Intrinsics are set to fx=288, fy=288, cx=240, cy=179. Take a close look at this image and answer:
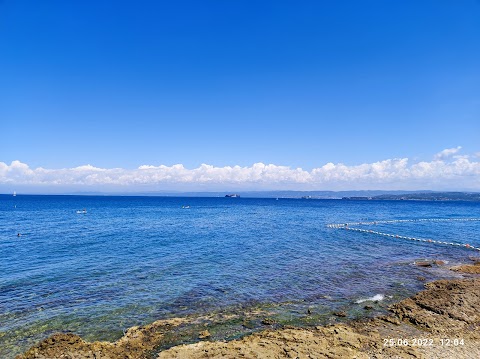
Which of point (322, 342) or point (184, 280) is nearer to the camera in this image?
point (322, 342)

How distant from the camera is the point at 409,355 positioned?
43.0 ft

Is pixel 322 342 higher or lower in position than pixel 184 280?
higher

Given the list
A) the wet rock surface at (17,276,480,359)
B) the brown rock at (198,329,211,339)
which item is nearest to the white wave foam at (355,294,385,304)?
the wet rock surface at (17,276,480,359)

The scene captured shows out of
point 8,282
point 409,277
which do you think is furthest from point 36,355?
point 409,277

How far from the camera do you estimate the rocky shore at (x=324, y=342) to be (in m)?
13.2

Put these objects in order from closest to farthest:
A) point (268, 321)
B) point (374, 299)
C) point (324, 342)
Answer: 1. point (324, 342)
2. point (268, 321)
3. point (374, 299)

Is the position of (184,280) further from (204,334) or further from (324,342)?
(324,342)

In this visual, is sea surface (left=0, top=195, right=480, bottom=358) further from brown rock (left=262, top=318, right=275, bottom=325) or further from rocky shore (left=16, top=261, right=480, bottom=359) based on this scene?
rocky shore (left=16, top=261, right=480, bottom=359)

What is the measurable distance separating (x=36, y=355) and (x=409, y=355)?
17048mm

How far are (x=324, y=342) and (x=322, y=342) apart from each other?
10 cm

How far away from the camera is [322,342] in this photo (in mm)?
14195

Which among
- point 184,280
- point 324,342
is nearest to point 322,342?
point 324,342

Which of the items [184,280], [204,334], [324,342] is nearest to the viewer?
[324,342]

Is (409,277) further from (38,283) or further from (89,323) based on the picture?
(38,283)
